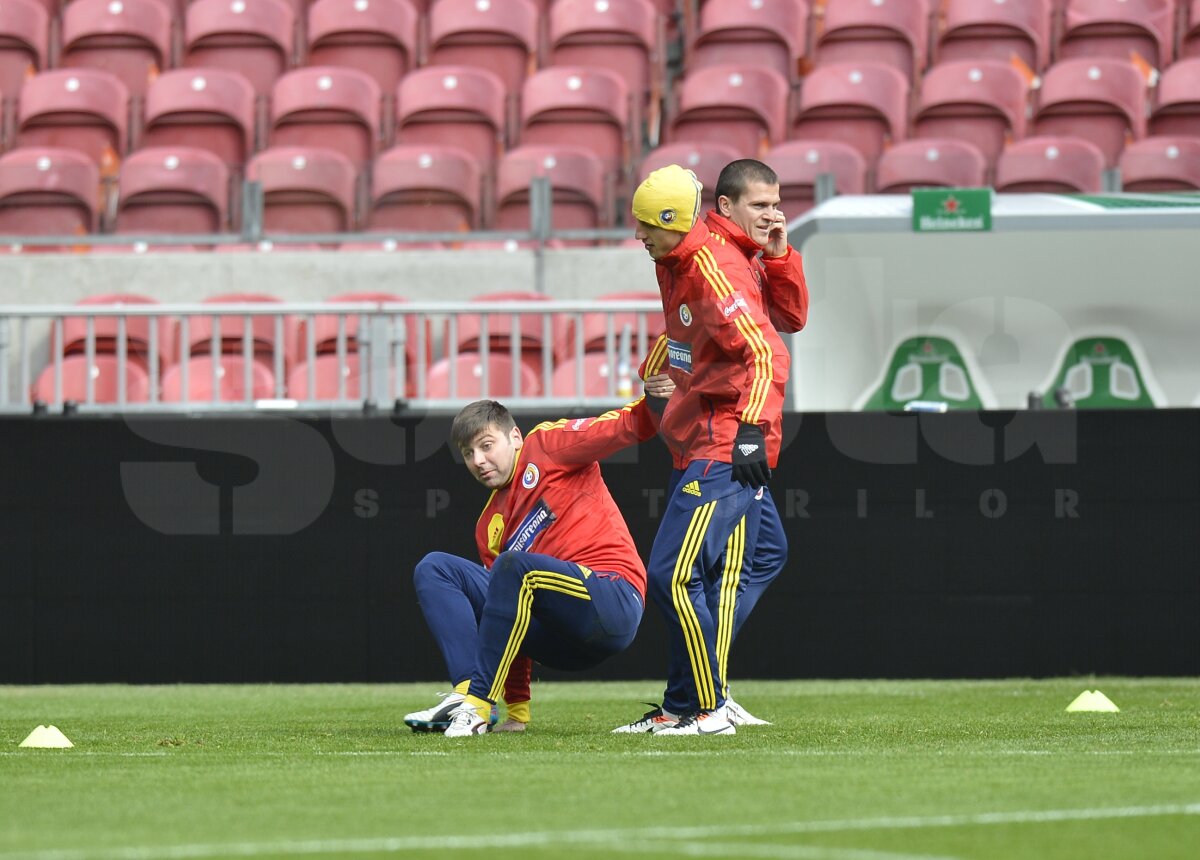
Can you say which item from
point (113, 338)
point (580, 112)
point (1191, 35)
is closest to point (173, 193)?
point (113, 338)

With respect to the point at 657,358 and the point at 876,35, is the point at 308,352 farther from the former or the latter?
the point at 876,35

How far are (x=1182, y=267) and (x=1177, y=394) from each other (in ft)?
2.47

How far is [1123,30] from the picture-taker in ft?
50.4

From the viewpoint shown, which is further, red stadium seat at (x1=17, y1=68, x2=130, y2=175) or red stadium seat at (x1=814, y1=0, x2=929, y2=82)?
red stadium seat at (x1=814, y1=0, x2=929, y2=82)

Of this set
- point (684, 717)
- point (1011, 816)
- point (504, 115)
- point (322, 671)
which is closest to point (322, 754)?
point (684, 717)

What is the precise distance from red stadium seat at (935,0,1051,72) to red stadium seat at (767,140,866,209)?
8.78 ft

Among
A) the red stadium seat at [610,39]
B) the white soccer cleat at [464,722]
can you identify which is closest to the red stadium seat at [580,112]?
the red stadium seat at [610,39]

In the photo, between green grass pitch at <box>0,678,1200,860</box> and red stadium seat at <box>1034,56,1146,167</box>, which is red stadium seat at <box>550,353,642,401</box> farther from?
red stadium seat at <box>1034,56,1146,167</box>

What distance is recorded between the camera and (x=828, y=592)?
10008mm

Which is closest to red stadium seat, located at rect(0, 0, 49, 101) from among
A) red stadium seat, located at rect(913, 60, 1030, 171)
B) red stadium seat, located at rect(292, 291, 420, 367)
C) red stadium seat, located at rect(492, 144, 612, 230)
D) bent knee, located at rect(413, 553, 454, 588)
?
red stadium seat, located at rect(492, 144, 612, 230)

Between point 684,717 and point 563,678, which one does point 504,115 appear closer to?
point 563,678

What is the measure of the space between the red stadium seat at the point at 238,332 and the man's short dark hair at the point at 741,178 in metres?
5.22

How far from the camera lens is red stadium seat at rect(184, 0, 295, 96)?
16078mm

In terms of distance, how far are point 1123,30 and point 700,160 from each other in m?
4.35
